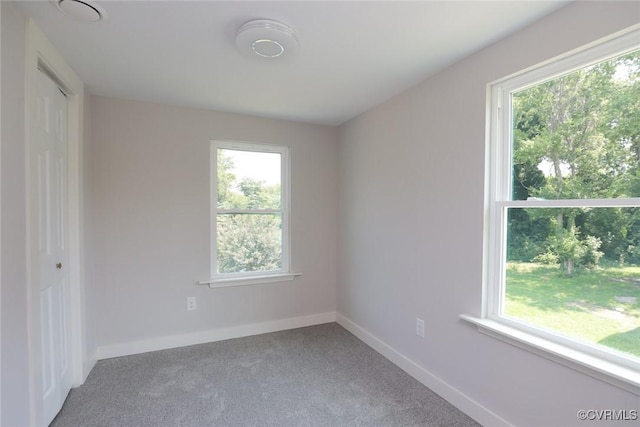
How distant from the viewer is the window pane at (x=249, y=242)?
3076 mm

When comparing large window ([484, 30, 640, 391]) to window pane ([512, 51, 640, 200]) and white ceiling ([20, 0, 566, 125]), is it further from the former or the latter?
white ceiling ([20, 0, 566, 125])

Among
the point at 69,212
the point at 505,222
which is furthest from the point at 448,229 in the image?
the point at 69,212

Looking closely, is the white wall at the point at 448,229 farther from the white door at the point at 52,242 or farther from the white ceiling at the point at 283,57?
the white door at the point at 52,242

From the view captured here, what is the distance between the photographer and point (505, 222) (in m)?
1.79

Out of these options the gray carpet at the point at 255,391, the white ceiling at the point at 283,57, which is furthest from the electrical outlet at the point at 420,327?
the white ceiling at the point at 283,57

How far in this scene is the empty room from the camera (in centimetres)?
140

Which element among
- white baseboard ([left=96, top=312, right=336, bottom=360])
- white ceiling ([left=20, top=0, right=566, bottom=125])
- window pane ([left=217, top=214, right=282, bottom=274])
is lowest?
white baseboard ([left=96, top=312, right=336, bottom=360])

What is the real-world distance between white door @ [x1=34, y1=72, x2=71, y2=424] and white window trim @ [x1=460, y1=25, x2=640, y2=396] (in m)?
2.52

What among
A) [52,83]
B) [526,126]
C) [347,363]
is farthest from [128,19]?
[347,363]

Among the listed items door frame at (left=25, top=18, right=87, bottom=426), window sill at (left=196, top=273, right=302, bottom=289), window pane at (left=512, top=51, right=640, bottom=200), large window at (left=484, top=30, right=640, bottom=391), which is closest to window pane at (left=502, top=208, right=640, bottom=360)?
large window at (left=484, top=30, right=640, bottom=391)

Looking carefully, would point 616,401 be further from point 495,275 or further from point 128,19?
point 128,19

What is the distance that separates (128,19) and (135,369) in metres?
2.46

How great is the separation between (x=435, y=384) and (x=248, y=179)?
2.45 m

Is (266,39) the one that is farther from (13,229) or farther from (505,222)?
(505,222)
